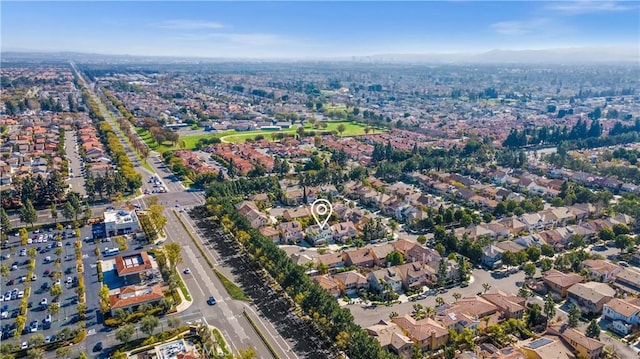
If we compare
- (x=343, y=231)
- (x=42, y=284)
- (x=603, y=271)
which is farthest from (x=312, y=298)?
(x=603, y=271)

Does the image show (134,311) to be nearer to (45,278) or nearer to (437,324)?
(45,278)

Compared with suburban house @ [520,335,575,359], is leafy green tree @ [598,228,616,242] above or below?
above

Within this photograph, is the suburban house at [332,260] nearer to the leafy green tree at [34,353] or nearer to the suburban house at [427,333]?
the suburban house at [427,333]

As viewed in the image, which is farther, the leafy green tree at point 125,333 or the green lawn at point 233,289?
the green lawn at point 233,289

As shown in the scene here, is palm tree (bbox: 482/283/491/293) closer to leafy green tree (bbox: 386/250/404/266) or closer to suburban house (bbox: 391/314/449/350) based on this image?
leafy green tree (bbox: 386/250/404/266)

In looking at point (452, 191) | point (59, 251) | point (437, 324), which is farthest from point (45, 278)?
point (452, 191)

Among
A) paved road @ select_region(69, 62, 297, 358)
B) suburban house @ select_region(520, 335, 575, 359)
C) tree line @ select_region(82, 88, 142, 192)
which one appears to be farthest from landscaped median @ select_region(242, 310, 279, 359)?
tree line @ select_region(82, 88, 142, 192)

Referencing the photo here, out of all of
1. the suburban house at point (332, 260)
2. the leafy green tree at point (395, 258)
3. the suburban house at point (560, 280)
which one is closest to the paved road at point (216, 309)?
the suburban house at point (332, 260)
